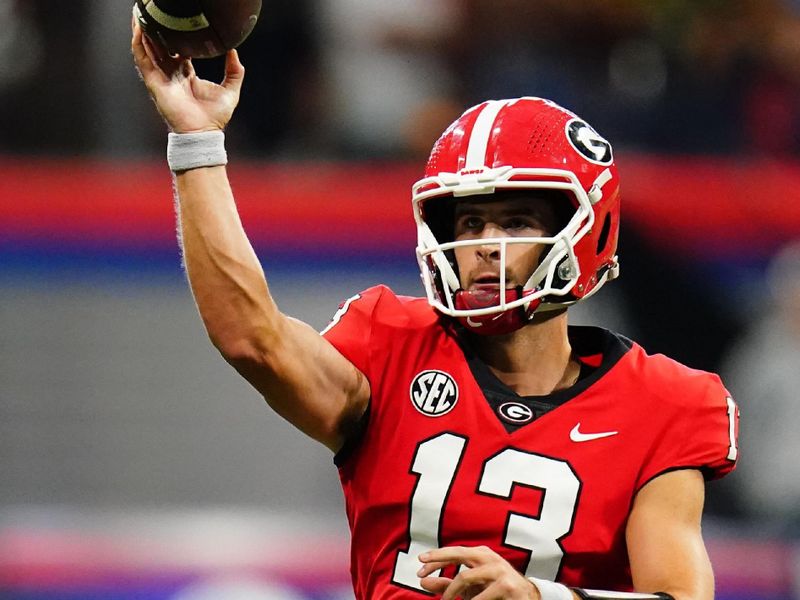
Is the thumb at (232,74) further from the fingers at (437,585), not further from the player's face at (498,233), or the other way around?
the fingers at (437,585)

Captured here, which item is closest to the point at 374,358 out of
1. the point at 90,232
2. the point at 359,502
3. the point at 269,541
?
the point at 359,502

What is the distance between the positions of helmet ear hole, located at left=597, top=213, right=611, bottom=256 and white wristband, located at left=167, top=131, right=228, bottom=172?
80 cm

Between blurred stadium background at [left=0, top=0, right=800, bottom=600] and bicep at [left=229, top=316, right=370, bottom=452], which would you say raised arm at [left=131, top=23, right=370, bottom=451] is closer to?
bicep at [left=229, top=316, right=370, bottom=452]

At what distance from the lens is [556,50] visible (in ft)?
18.7

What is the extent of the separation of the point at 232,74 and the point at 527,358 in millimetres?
802

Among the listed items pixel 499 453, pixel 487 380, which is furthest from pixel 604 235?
pixel 499 453

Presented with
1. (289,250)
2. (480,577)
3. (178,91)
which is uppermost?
(178,91)

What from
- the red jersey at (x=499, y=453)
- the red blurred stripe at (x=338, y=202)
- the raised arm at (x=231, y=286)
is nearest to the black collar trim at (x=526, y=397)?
the red jersey at (x=499, y=453)

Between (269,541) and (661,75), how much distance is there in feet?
8.18

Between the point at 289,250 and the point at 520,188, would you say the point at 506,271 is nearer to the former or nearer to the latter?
the point at 520,188

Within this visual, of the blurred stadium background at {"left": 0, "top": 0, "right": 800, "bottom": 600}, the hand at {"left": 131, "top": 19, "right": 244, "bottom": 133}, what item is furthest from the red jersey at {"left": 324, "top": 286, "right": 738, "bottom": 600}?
the blurred stadium background at {"left": 0, "top": 0, "right": 800, "bottom": 600}

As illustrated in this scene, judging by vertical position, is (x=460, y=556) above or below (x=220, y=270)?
below

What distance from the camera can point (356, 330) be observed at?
104 inches

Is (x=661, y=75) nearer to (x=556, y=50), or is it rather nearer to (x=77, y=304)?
(x=556, y=50)
